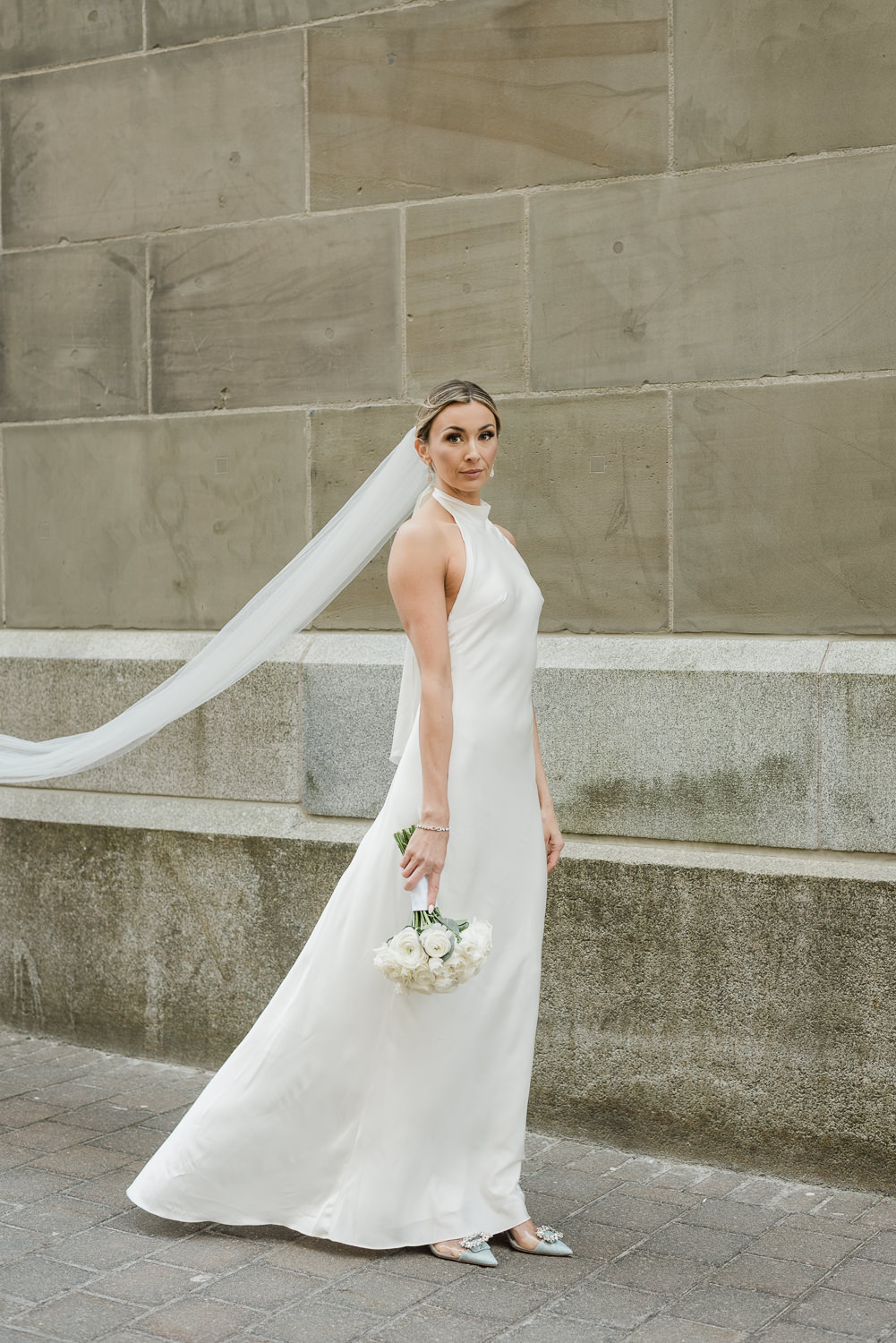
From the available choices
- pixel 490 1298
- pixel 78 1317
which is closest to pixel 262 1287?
pixel 78 1317

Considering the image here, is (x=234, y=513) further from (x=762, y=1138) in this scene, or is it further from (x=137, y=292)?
(x=762, y=1138)

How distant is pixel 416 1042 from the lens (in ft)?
12.7

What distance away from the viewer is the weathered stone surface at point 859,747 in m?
4.46

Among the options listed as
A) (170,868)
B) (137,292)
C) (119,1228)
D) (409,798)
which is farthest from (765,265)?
(119,1228)

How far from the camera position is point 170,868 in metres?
5.67

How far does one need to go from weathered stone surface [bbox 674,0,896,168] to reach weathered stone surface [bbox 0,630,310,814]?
2286mm

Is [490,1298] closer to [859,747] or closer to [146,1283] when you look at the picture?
[146,1283]

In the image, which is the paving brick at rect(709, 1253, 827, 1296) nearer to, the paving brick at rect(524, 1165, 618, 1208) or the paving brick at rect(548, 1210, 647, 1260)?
the paving brick at rect(548, 1210, 647, 1260)

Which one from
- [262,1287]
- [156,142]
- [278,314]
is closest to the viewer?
[262,1287]

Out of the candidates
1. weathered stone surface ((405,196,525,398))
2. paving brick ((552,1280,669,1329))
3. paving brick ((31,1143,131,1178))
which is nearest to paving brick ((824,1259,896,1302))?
paving brick ((552,1280,669,1329))

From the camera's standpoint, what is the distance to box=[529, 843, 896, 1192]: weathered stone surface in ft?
14.5

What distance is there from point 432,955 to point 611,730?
1.52m

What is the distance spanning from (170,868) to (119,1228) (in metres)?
1.78

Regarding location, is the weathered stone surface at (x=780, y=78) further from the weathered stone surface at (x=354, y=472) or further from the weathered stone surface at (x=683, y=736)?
the weathered stone surface at (x=683, y=736)
